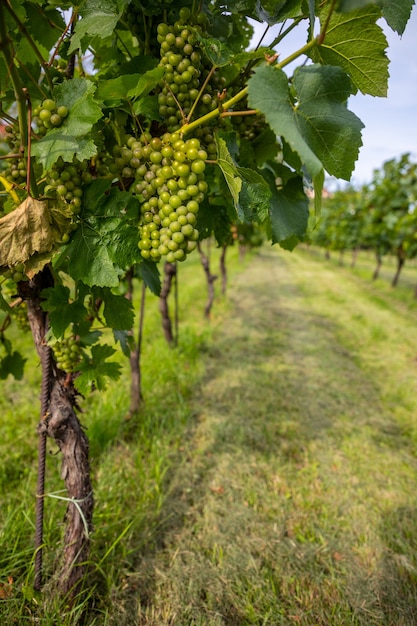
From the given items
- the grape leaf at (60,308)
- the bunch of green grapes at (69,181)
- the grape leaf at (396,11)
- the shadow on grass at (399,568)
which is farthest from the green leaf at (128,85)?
the shadow on grass at (399,568)

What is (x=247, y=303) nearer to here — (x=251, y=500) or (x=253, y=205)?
(x=251, y=500)

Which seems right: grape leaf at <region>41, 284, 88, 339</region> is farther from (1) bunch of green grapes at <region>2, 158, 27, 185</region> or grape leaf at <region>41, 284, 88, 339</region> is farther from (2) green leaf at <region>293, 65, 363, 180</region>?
(2) green leaf at <region>293, 65, 363, 180</region>

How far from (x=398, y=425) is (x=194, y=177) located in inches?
170

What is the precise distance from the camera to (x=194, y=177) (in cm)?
103

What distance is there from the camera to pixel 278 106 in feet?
2.75

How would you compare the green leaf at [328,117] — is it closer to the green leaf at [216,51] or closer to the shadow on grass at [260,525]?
the green leaf at [216,51]

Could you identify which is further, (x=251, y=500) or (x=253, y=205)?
(x=251, y=500)

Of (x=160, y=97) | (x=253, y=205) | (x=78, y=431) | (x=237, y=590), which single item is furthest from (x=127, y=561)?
(x=160, y=97)

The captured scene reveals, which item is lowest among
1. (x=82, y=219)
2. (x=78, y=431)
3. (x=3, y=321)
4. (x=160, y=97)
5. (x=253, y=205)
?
(x=78, y=431)

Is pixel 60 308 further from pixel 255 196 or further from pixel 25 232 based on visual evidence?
pixel 255 196

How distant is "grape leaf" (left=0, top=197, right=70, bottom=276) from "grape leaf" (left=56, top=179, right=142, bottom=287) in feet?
0.49

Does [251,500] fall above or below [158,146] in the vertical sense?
below

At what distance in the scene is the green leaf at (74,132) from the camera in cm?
99

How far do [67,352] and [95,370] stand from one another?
149 millimetres
